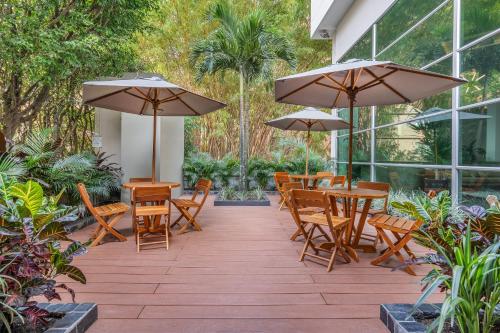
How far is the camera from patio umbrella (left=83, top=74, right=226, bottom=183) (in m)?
3.75

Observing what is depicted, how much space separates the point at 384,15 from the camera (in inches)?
268

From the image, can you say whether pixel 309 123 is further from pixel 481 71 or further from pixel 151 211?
pixel 151 211

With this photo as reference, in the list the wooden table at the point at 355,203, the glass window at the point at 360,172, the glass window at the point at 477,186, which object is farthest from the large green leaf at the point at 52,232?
the glass window at the point at 360,172

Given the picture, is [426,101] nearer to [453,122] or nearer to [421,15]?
[453,122]

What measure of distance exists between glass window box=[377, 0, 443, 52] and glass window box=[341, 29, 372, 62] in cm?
46

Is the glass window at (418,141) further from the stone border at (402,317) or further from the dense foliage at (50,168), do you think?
the dense foliage at (50,168)

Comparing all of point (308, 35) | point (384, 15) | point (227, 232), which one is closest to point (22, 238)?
point (227, 232)

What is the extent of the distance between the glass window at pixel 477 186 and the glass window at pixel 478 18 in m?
1.77

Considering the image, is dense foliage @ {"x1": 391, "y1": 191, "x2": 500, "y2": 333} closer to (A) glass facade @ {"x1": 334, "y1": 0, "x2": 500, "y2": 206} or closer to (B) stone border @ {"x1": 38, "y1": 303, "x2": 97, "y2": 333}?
(B) stone border @ {"x1": 38, "y1": 303, "x2": 97, "y2": 333}

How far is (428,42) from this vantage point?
5359 millimetres

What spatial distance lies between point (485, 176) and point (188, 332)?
3.98 meters

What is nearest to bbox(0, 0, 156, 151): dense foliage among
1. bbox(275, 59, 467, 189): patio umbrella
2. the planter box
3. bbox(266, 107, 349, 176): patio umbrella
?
bbox(266, 107, 349, 176): patio umbrella

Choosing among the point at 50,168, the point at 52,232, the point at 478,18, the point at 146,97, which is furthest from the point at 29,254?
the point at 478,18

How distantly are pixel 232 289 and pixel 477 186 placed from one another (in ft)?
11.5
